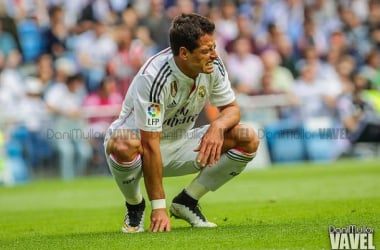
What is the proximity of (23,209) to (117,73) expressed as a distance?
6.60 meters

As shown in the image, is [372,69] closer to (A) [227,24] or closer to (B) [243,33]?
(B) [243,33]

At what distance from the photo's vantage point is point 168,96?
8.37m

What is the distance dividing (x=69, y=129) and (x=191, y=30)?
10.8m

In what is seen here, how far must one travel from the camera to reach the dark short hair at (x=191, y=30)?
321 inches

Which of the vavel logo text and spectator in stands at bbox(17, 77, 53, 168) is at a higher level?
the vavel logo text

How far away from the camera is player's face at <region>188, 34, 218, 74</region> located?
26.8 ft

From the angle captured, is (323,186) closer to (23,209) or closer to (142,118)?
(23,209)

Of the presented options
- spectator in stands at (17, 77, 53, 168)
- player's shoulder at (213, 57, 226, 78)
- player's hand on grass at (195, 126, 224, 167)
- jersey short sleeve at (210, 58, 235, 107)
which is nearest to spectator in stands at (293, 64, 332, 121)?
spectator in stands at (17, 77, 53, 168)

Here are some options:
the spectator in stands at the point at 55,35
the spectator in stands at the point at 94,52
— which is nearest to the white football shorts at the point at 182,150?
the spectator in stands at the point at 94,52

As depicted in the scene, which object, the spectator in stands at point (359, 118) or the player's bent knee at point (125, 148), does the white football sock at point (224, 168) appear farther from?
the spectator in stands at point (359, 118)

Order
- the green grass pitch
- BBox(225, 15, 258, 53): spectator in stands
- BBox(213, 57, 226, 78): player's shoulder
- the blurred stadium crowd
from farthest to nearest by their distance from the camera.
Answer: BBox(225, 15, 258, 53): spectator in stands < the blurred stadium crowd < BBox(213, 57, 226, 78): player's shoulder < the green grass pitch

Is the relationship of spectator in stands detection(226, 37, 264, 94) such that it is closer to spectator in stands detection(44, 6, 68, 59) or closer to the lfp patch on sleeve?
spectator in stands detection(44, 6, 68, 59)

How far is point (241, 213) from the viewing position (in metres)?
10.4

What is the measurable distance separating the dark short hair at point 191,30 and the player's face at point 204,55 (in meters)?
0.04
